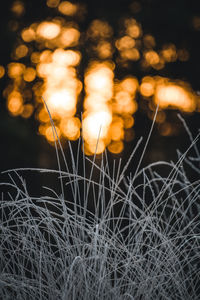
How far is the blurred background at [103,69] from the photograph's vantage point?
594 cm

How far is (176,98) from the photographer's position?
6.00m

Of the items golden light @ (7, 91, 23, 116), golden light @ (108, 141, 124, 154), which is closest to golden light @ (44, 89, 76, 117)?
golden light @ (7, 91, 23, 116)

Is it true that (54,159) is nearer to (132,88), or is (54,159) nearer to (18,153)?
(18,153)

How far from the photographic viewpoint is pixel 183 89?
6027mm

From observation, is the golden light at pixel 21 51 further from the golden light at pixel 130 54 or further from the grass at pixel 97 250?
the grass at pixel 97 250

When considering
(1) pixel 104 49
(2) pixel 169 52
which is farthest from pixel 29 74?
(2) pixel 169 52

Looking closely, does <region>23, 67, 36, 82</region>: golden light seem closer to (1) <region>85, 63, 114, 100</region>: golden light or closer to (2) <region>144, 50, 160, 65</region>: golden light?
(1) <region>85, 63, 114, 100</region>: golden light

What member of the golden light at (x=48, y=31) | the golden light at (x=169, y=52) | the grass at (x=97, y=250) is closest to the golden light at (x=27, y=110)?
the golden light at (x=48, y=31)

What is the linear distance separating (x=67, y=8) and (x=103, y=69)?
1.15 meters

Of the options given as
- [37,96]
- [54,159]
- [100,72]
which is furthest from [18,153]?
[100,72]

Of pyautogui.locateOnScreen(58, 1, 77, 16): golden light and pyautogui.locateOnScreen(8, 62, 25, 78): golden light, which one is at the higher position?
pyautogui.locateOnScreen(58, 1, 77, 16): golden light

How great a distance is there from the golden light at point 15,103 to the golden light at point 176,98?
2.09m

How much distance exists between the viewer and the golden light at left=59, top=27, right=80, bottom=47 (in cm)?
623

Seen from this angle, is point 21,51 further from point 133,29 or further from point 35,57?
point 133,29
